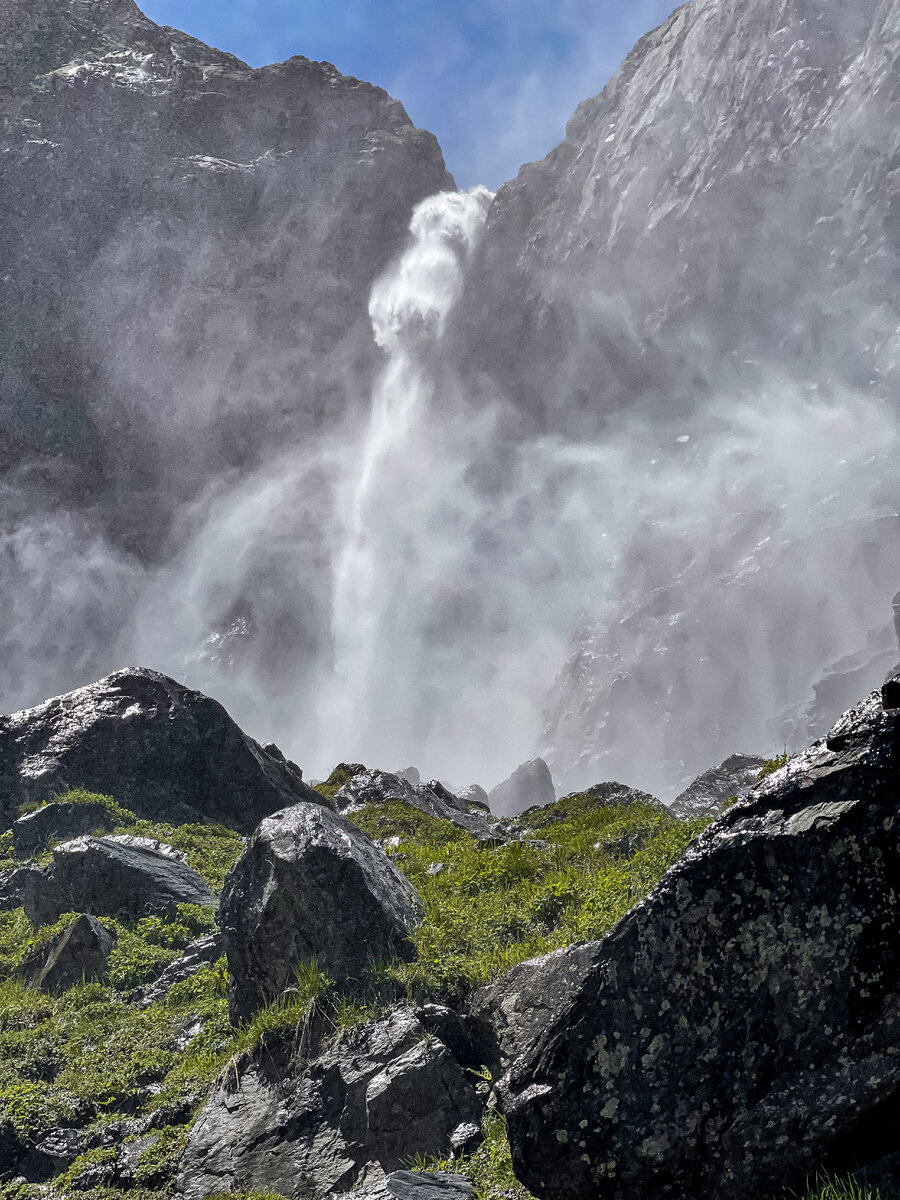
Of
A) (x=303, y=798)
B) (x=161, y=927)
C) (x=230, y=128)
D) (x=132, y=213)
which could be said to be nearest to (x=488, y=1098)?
(x=161, y=927)

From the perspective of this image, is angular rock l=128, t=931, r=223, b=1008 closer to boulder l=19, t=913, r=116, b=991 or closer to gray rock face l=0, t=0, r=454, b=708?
boulder l=19, t=913, r=116, b=991

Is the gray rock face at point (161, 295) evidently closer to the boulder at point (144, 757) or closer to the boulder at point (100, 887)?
the boulder at point (144, 757)

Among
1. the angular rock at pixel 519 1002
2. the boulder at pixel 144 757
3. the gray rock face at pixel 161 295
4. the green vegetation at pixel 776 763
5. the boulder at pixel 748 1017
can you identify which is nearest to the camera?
the boulder at pixel 748 1017

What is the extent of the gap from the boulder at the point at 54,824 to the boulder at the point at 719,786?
1296 cm

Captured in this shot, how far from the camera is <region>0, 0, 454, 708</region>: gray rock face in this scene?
113 meters

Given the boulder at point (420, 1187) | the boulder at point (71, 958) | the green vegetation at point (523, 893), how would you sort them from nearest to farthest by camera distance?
the boulder at point (420, 1187), the green vegetation at point (523, 893), the boulder at point (71, 958)

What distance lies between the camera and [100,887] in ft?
45.4

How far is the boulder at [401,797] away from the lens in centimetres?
2555

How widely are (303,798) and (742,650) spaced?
132 meters

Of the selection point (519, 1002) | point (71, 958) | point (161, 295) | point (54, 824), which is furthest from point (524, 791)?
point (161, 295)

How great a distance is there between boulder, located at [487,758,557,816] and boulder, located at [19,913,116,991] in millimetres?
66836

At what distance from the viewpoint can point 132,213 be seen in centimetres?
11738

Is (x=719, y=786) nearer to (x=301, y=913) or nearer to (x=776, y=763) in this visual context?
(x=776, y=763)

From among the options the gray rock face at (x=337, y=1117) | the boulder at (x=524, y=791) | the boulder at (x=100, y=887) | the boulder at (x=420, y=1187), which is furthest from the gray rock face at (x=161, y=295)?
the boulder at (x=420, y=1187)
